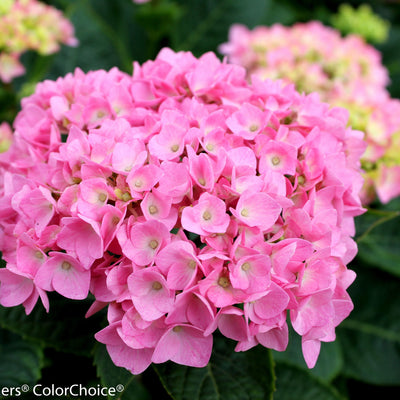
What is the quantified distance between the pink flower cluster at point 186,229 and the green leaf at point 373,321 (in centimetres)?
80

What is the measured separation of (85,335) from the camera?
2.68 feet

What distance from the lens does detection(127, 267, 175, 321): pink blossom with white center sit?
0.52m

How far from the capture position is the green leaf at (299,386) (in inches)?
41.1

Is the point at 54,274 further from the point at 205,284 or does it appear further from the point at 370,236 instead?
the point at 370,236

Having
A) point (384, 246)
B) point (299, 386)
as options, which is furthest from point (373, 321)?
point (299, 386)

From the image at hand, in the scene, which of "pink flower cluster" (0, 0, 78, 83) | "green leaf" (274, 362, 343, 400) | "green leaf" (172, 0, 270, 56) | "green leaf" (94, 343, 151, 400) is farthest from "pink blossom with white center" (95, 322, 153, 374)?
"green leaf" (172, 0, 270, 56)

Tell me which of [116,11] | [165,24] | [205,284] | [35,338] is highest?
[205,284]

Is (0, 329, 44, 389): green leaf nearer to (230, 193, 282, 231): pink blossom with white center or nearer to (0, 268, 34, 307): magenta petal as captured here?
(0, 268, 34, 307): magenta petal

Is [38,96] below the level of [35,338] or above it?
above

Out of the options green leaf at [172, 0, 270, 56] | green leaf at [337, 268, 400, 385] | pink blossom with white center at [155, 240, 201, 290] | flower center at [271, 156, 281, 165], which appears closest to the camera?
pink blossom with white center at [155, 240, 201, 290]

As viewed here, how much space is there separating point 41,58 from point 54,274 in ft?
3.55

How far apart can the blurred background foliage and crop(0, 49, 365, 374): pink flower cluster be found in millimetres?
159

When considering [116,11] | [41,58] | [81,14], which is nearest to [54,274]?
[41,58]

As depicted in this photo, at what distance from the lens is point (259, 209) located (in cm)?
55
